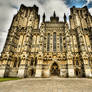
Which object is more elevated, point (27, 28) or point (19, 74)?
point (27, 28)

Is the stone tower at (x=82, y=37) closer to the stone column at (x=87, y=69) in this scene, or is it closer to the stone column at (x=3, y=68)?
the stone column at (x=87, y=69)

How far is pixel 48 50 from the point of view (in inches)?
926

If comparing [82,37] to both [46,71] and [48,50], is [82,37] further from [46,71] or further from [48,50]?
[46,71]

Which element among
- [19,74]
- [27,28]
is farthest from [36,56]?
[27,28]

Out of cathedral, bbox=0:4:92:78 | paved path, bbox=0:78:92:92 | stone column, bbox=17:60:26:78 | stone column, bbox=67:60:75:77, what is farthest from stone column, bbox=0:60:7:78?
stone column, bbox=67:60:75:77

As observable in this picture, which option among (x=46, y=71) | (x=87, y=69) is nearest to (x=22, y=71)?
(x=46, y=71)

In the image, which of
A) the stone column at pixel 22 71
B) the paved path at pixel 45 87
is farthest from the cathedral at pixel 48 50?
the paved path at pixel 45 87

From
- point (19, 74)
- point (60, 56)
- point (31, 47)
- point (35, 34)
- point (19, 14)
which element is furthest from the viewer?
point (19, 14)

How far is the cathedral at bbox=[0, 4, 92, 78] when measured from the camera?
64.1ft

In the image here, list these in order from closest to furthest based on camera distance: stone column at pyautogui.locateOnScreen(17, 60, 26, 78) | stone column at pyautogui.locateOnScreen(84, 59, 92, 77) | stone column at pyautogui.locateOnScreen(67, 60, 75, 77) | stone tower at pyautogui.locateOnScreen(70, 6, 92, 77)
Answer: stone column at pyautogui.locateOnScreen(84, 59, 92, 77) → stone column at pyautogui.locateOnScreen(67, 60, 75, 77) → stone column at pyautogui.locateOnScreen(17, 60, 26, 78) → stone tower at pyautogui.locateOnScreen(70, 6, 92, 77)

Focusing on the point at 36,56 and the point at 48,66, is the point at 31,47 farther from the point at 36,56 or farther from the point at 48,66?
the point at 48,66

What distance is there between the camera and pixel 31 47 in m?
23.8

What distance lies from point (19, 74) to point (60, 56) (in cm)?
1370

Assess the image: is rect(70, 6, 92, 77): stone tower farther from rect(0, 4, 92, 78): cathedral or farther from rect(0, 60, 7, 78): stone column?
rect(0, 60, 7, 78): stone column
